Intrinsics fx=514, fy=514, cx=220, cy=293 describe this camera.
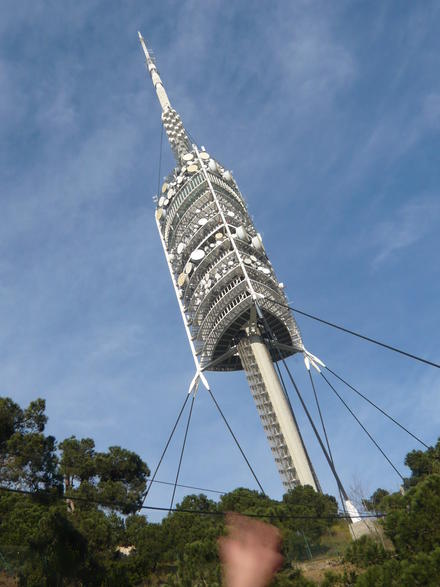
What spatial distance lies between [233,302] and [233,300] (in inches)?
6.7

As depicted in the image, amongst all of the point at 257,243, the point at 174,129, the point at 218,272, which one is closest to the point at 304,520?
the point at 218,272

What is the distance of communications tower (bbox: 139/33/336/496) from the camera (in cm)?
4141

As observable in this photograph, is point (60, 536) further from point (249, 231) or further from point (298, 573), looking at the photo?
point (249, 231)

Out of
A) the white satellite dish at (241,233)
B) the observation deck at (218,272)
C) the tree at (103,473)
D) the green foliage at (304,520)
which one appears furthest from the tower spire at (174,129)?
the green foliage at (304,520)

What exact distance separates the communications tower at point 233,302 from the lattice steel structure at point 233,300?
72 mm

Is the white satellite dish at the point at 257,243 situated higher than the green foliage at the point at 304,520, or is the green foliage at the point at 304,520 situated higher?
the white satellite dish at the point at 257,243

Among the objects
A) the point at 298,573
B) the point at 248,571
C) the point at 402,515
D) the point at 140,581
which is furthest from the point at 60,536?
the point at 402,515

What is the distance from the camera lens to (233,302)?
43.6m

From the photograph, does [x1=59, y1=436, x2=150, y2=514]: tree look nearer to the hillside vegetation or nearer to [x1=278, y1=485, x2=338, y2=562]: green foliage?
the hillside vegetation

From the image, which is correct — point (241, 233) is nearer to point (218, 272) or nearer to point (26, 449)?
point (218, 272)

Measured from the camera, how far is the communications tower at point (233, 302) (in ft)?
136

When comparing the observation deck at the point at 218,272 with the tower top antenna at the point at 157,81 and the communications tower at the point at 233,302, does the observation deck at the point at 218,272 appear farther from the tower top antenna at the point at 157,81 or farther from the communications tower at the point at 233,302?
the tower top antenna at the point at 157,81

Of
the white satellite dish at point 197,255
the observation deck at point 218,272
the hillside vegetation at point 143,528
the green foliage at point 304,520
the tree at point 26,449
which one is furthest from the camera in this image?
the white satellite dish at point 197,255

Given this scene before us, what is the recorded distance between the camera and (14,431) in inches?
1277
